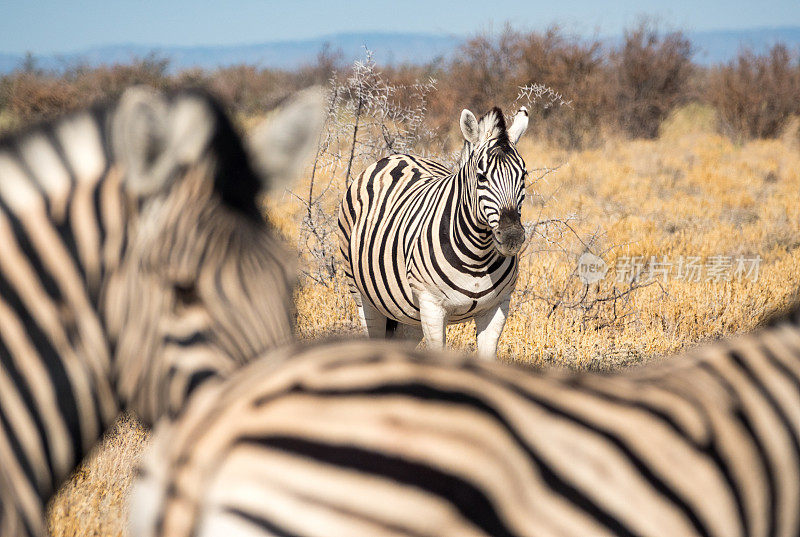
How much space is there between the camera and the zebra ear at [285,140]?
5.73ft

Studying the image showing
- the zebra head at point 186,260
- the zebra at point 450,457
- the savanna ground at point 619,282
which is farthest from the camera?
the savanna ground at point 619,282

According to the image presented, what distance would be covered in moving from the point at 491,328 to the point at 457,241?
638mm

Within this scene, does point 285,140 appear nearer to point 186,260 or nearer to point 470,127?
point 186,260

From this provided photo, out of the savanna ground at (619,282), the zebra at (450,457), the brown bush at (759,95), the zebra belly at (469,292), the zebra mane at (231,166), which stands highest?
the brown bush at (759,95)

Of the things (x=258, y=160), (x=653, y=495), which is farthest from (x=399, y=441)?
(x=258, y=160)

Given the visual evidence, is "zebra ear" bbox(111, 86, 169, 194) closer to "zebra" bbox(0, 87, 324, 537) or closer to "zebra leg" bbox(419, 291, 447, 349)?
"zebra" bbox(0, 87, 324, 537)

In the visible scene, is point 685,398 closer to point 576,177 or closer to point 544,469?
point 544,469

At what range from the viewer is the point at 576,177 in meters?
13.6

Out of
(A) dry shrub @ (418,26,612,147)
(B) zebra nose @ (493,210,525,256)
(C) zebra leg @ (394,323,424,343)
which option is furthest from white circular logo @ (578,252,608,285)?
(A) dry shrub @ (418,26,612,147)

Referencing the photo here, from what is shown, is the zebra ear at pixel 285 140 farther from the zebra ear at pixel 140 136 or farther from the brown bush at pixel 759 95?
the brown bush at pixel 759 95

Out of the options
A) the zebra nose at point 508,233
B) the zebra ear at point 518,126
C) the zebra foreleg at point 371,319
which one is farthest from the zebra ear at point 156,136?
the zebra foreleg at point 371,319

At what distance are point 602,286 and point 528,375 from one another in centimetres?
622

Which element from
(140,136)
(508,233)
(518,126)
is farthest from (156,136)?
(518,126)

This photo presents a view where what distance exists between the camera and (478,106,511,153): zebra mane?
158 inches
